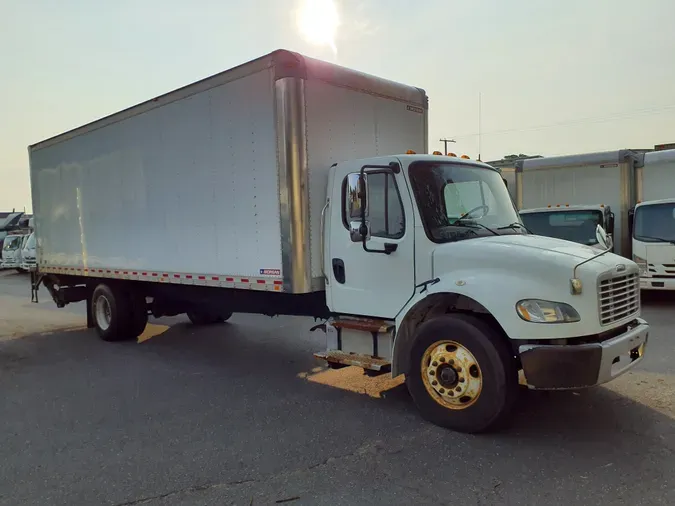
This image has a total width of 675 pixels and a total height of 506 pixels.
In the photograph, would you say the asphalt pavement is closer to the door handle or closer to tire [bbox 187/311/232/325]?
the door handle

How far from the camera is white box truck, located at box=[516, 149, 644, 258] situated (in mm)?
12773

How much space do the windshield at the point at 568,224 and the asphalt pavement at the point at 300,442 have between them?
5.14 m

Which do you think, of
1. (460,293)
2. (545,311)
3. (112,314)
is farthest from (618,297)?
(112,314)

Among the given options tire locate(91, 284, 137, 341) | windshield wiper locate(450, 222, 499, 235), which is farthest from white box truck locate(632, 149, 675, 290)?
tire locate(91, 284, 137, 341)

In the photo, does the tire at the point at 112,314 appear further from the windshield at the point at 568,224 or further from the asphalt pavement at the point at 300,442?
the windshield at the point at 568,224

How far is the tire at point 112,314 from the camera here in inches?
372

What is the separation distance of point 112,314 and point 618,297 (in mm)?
7766

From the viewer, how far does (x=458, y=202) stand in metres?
5.56

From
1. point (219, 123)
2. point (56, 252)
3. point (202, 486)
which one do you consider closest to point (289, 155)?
point (219, 123)

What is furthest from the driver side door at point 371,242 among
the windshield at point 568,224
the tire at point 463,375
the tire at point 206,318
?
the windshield at point 568,224

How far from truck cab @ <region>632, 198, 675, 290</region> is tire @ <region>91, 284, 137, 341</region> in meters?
9.77

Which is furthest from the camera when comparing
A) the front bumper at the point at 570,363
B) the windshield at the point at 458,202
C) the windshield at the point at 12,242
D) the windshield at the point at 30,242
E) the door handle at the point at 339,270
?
the windshield at the point at 12,242

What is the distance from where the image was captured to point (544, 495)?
3.71 metres

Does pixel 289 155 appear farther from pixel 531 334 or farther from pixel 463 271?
pixel 531 334
